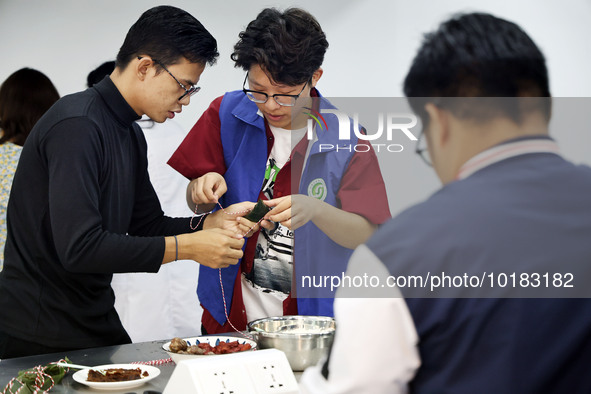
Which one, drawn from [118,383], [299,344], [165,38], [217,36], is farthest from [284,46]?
[217,36]

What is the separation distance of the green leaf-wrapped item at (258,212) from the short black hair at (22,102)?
1.50 m

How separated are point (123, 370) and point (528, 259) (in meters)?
1.07

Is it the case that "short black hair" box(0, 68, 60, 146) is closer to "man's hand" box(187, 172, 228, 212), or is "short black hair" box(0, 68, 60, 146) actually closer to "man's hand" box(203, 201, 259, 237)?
"man's hand" box(187, 172, 228, 212)

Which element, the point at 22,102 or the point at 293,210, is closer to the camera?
the point at 293,210

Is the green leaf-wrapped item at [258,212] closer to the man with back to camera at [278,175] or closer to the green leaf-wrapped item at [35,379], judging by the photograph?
the man with back to camera at [278,175]

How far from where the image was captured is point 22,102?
2934 mm

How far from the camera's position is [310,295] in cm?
202

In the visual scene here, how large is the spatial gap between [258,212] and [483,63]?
1.14 metres

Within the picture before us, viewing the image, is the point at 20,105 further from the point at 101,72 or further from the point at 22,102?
the point at 101,72

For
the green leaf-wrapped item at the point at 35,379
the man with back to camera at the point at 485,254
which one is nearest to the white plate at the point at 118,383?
the green leaf-wrapped item at the point at 35,379

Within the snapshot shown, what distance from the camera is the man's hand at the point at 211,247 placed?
5.96 feet

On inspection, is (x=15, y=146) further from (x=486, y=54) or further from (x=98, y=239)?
(x=486, y=54)

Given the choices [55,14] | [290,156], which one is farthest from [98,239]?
[55,14]

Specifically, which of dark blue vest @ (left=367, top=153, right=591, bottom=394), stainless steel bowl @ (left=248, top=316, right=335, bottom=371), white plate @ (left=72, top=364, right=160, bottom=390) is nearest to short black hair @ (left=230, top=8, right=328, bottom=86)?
stainless steel bowl @ (left=248, top=316, right=335, bottom=371)
